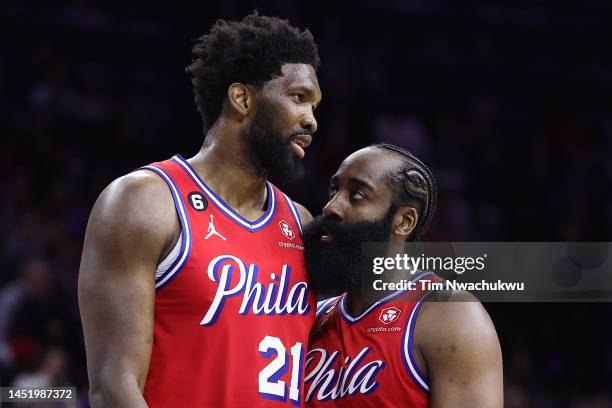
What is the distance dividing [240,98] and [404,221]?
→ 85cm

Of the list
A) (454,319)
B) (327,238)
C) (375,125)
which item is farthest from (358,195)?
(375,125)

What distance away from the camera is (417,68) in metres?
10.0

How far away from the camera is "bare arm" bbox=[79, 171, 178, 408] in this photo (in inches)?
116

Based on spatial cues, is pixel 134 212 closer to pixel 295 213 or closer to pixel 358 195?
pixel 295 213

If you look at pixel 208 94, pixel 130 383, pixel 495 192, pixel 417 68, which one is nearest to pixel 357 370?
pixel 130 383

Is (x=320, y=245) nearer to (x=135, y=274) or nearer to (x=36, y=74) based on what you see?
(x=135, y=274)

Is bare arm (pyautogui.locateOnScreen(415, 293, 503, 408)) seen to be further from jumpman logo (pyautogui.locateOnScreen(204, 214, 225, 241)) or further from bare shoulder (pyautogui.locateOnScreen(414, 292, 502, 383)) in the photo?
jumpman logo (pyautogui.locateOnScreen(204, 214, 225, 241))

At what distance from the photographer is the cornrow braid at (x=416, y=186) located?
3.67 metres

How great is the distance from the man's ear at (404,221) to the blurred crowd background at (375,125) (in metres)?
3.33

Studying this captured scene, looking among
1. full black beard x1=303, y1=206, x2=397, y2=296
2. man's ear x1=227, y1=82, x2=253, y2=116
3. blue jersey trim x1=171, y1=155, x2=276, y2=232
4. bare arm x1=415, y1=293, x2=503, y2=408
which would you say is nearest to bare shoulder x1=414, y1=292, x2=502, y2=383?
bare arm x1=415, y1=293, x2=503, y2=408

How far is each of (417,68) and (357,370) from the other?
7.04m

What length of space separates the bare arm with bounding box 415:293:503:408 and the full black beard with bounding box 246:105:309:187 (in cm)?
82

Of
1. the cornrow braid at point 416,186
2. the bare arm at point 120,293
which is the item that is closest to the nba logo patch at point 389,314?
the cornrow braid at point 416,186

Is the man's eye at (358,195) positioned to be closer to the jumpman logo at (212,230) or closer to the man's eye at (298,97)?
the man's eye at (298,97)
